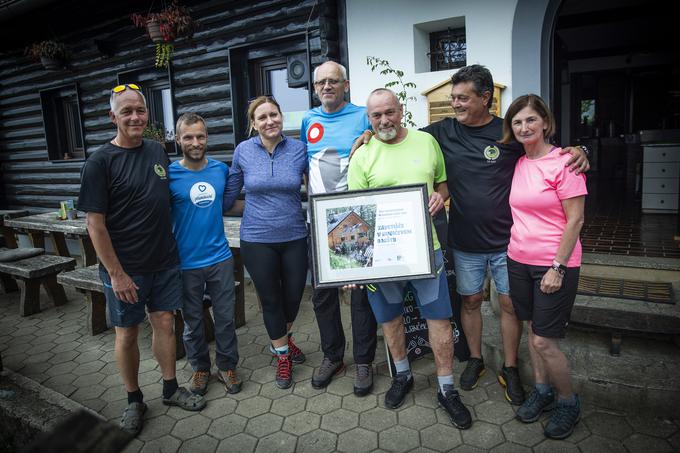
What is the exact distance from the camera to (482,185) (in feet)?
9.52

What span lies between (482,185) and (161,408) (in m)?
2.60

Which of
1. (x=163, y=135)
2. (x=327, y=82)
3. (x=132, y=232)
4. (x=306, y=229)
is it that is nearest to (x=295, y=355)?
(x=306, y=229)

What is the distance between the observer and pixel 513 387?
3092mm

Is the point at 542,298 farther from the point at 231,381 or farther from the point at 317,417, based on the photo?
the point at 231,381

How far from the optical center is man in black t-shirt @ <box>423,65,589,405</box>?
9.37 feet

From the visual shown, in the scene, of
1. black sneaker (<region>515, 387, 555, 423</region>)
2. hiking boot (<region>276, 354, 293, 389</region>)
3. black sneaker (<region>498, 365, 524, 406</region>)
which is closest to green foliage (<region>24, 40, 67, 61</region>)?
hiking boot (<region>276, 354, 293, 389</region>)

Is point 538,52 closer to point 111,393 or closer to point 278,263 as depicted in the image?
point 278,263

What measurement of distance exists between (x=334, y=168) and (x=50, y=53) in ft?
22.3

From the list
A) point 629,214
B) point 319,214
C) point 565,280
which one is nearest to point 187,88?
point 319,214

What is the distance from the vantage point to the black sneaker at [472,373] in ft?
10.8

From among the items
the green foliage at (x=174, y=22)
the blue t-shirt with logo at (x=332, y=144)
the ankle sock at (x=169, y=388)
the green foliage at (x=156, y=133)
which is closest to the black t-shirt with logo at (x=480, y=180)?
the blue t-shirt with logo at (x=332, y=144)

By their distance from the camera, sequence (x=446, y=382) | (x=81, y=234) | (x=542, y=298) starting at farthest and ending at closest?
(x=81, y=234) → (x=446, y=382) → (x=542, y=298)

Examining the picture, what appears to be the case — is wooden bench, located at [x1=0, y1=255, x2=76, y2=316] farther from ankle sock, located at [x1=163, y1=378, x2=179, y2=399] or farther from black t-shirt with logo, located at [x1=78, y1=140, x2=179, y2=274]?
black t-shirt with logo, located at [x1=78, y1=140, x2=179, y2=274]

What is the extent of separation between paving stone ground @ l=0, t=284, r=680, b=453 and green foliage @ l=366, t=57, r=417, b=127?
7.84ft
